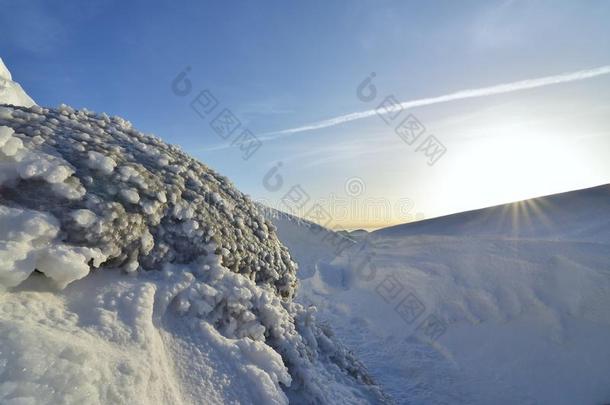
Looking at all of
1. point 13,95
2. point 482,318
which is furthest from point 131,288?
point 13,95

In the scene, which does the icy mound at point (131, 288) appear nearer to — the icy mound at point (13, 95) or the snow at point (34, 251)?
the snow at point (34, 251)

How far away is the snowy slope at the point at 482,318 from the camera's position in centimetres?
429

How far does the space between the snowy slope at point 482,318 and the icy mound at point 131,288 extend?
197cm

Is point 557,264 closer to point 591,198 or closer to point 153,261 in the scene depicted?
point 153,261

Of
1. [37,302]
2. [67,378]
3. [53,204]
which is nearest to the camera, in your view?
[67,378]

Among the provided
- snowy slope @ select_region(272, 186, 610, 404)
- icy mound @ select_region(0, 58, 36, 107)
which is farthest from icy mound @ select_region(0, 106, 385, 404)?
icy mound @ select_region(0, 58, 36, 107)

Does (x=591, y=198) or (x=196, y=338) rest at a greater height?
(x=591, y=198)

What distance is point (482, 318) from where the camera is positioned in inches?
211

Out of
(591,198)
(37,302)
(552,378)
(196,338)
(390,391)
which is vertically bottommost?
(37,302)

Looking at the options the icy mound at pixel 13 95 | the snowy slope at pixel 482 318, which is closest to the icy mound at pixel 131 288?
the snowy slope at pixel 482 318

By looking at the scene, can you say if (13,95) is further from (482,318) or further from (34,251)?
(482,318)

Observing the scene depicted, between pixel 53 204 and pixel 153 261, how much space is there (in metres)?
0.56

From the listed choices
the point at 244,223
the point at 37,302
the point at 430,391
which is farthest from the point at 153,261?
the point at 430,391

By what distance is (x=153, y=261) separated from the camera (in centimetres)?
224
